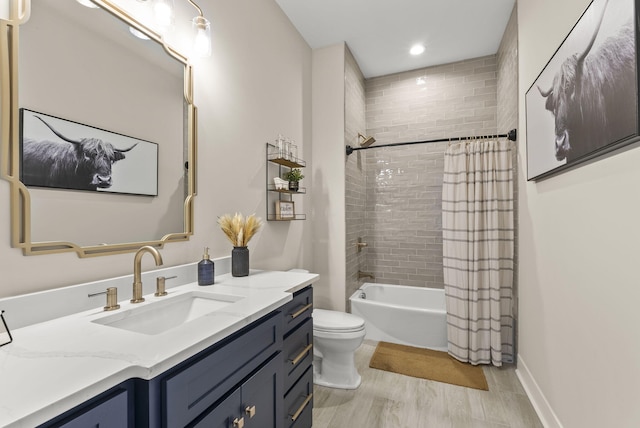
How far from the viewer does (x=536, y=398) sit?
6.13 feet

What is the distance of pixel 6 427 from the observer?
0.45 metres

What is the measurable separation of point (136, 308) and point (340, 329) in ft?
4.39

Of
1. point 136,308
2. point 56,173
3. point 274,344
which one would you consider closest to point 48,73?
point 56,173

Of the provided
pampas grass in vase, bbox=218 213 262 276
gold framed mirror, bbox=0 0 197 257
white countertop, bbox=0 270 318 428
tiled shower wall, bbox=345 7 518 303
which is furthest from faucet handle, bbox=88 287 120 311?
tiled shower wall, bbox=345 7 518 303

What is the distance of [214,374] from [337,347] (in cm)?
137

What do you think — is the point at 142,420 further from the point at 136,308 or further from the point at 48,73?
the point at 48,73

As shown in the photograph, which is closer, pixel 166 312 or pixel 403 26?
pixel 166 312

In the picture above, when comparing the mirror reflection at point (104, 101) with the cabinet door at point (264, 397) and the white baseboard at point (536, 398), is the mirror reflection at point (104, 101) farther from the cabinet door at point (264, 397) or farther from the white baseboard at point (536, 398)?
the white baseboard at point (536, 398)

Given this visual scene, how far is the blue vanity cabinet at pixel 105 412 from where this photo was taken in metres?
0.55

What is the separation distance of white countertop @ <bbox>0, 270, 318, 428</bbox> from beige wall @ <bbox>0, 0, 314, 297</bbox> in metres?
0.15

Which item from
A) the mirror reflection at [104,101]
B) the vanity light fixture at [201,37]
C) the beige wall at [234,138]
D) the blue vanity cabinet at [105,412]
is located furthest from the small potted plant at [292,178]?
the blue vanity cabinet at [105,412]

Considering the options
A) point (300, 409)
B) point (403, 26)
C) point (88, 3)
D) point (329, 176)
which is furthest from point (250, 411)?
point (403, 26)

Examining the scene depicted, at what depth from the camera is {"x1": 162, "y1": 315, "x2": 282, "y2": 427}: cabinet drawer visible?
73 cm

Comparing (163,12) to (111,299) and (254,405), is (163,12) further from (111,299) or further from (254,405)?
(254,405)
